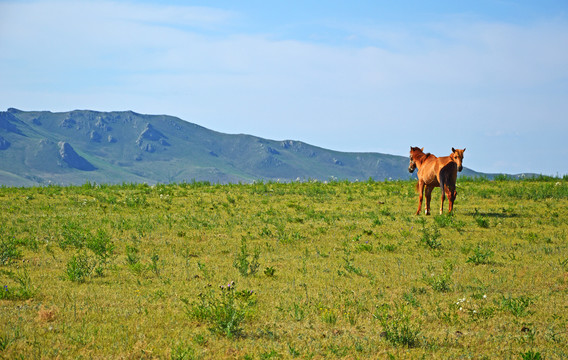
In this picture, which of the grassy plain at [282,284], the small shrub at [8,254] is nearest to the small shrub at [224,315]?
the grassy plain at [282,284]

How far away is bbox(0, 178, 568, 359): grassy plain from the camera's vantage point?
785 centimetres

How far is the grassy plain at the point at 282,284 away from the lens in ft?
25.8

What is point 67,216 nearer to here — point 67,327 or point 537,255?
point 67,327

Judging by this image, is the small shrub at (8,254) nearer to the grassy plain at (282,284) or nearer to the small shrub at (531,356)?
the grassy plain at (282,284)

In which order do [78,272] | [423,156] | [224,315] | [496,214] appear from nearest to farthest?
1. [224,315]
2. [78,272]
3. [496,214]
4. [423,156]

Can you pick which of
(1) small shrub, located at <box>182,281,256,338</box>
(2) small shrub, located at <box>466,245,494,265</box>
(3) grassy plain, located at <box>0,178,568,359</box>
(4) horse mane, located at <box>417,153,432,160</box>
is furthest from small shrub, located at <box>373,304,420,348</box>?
(4) horse mane, located at <box>417,153,432,160</box>

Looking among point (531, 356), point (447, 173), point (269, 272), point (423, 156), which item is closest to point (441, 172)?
point (447, 173)

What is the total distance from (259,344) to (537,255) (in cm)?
956

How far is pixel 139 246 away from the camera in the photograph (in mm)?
15633

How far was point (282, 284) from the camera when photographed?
1144cm

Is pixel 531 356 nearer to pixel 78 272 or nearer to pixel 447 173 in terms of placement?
pixel 78 272

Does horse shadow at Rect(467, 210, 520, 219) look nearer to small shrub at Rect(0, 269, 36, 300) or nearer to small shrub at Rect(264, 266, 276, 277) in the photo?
small shrub at Rect(264, 266, 276, 277)

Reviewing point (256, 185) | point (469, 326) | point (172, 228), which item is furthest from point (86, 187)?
point (469, 326)

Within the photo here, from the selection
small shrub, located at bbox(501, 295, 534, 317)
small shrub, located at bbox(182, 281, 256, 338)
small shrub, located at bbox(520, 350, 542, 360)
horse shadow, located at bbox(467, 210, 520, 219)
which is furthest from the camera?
horse shadow, located at bbox(467, 210, 520, 219)
